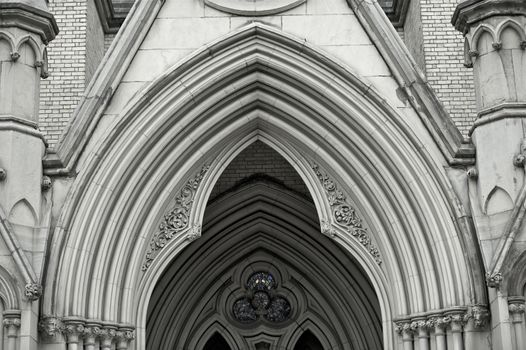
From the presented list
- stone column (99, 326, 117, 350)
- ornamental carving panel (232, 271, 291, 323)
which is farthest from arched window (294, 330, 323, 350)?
stone column (99, 326, 117, 350)

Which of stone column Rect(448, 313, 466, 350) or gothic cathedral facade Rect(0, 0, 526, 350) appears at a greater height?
gothic cathedral facade Rect(0, 0, 526, 350)

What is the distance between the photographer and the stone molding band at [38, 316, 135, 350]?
11.5 metres

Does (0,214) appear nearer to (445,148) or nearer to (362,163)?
(362,163)

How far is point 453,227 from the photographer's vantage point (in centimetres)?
1191

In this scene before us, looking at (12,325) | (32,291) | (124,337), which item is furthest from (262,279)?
(12,325)

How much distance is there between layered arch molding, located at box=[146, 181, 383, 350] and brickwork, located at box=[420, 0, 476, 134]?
250cm

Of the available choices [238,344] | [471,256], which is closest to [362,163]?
[471,256]

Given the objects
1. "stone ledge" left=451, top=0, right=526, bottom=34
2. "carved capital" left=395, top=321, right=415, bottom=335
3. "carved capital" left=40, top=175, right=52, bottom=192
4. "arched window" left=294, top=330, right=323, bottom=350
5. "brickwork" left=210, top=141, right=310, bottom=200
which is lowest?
"carved capital" left=395, top=321, right=415, bottom=335

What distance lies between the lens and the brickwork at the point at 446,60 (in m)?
14.9

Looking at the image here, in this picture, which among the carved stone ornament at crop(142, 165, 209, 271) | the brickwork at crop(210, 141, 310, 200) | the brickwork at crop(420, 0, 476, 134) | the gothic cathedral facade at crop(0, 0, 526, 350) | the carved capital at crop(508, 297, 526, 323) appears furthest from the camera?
the brickwork at crop(210, 141, 310, 200)

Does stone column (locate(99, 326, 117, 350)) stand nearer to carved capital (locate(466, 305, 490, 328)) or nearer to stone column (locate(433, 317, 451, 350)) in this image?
stone column (locate(433, 317, 451, 350))

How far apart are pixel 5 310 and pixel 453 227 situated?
196 inches

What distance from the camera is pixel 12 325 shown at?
1109 centimetres

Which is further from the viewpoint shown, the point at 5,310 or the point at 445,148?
the point at 445,148
